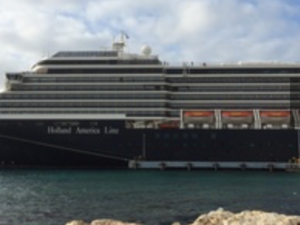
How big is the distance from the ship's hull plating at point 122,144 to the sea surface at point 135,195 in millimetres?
3398

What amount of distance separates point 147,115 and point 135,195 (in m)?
21.1

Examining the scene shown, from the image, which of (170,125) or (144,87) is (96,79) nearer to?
(144,87)

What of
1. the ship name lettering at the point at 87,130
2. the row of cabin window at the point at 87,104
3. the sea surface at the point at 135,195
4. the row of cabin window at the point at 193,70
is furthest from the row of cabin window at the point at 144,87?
the sea surface at the point at 135,195

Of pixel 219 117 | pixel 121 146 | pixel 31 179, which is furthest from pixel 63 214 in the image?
pixel 219 117

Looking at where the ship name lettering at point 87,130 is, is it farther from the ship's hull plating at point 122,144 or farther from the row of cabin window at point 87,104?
the row of cabin window at point 87,104

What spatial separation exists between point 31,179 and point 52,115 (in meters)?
11.3

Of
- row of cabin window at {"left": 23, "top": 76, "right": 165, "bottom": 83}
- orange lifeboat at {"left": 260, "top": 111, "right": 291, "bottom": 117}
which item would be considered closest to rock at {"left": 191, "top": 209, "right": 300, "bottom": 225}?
orange lifeboat at {"left": 260, "top": 111, "right": 291, "bottom": 117}

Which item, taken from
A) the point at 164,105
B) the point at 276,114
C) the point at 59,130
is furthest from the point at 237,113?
the point at 59,130

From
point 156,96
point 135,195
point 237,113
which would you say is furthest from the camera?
point 156,96

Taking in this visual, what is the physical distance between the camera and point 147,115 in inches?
1919

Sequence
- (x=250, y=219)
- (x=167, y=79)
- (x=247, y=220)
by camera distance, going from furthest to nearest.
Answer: (x=167, y=79), (x=250, y=219), (x=247, y=220)

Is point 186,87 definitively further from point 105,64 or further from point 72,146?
point 72,146

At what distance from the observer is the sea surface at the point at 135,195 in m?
21.3

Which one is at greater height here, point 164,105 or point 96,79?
point 96,79
